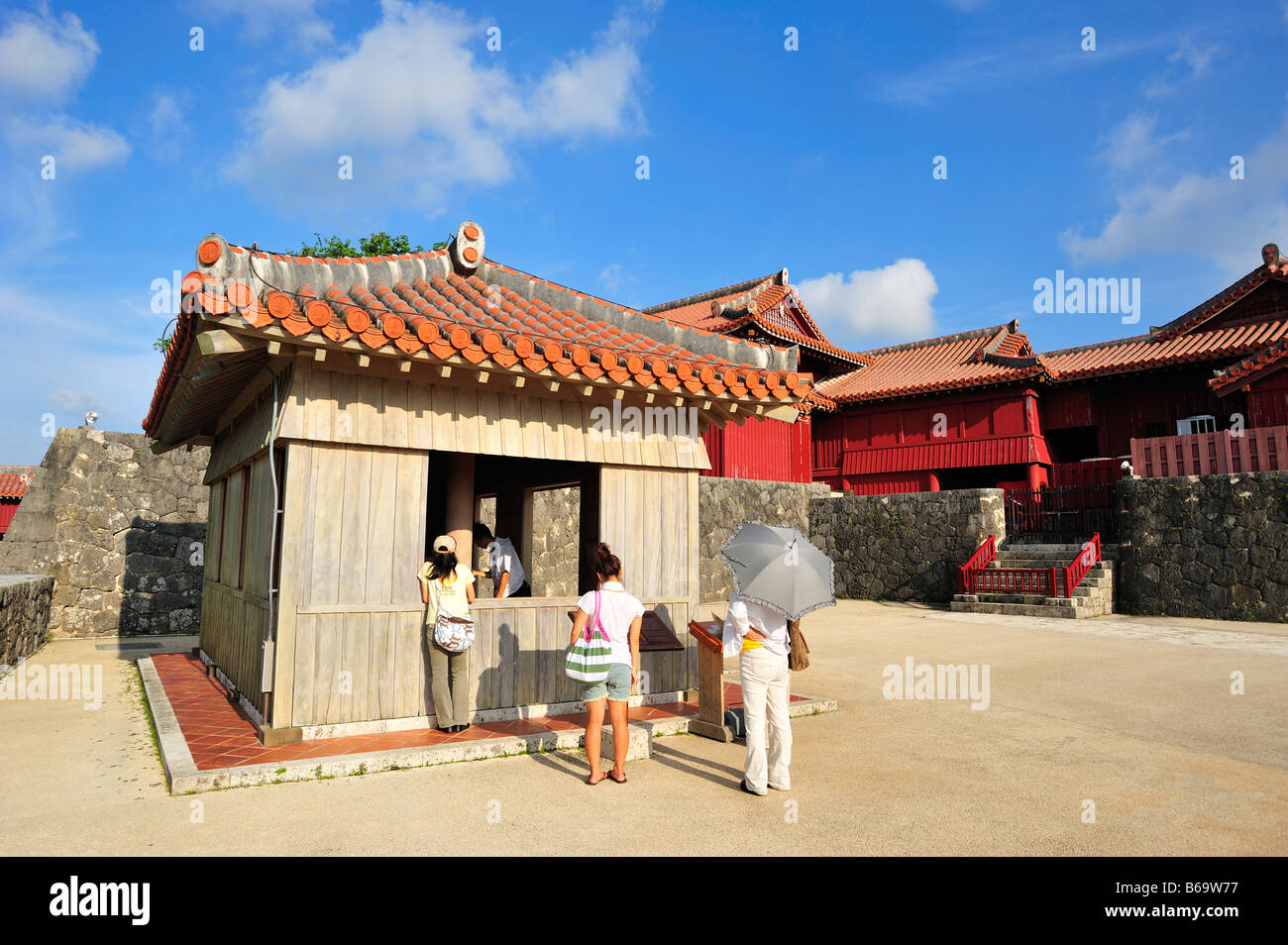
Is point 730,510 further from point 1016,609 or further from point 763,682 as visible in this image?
point 763,682

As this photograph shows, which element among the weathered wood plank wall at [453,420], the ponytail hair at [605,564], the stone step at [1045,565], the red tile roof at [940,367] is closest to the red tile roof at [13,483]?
the weathered wood plank wall at [453,420]

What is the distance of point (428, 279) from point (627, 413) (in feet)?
7.56

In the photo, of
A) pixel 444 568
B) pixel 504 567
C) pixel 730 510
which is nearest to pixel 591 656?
pixel 444 568

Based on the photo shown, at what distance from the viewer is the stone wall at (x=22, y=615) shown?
9.87 metres

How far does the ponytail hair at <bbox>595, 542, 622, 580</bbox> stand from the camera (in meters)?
5.26

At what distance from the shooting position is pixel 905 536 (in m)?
20.6

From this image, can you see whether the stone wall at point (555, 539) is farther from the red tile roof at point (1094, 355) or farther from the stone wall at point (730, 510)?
the red tile roof at point (1094, 355)

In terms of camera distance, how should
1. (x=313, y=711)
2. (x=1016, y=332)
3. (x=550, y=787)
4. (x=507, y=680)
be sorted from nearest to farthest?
(x=550, y=787), (x=313, y=711), (x=507, y=680), (x=1016, y=332)

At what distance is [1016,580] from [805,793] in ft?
44.7

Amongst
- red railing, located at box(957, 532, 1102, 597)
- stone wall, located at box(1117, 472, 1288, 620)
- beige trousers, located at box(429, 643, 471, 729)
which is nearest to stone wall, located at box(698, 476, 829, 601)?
red railing, located at box(957, 532, 1102, 597)

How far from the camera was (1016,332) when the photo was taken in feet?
86.7

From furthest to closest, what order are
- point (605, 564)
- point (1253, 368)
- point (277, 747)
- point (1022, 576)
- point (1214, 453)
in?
point (1253, 368), point (1022, 576), point (1214, 453), point (277, 747), point (605, 564)
